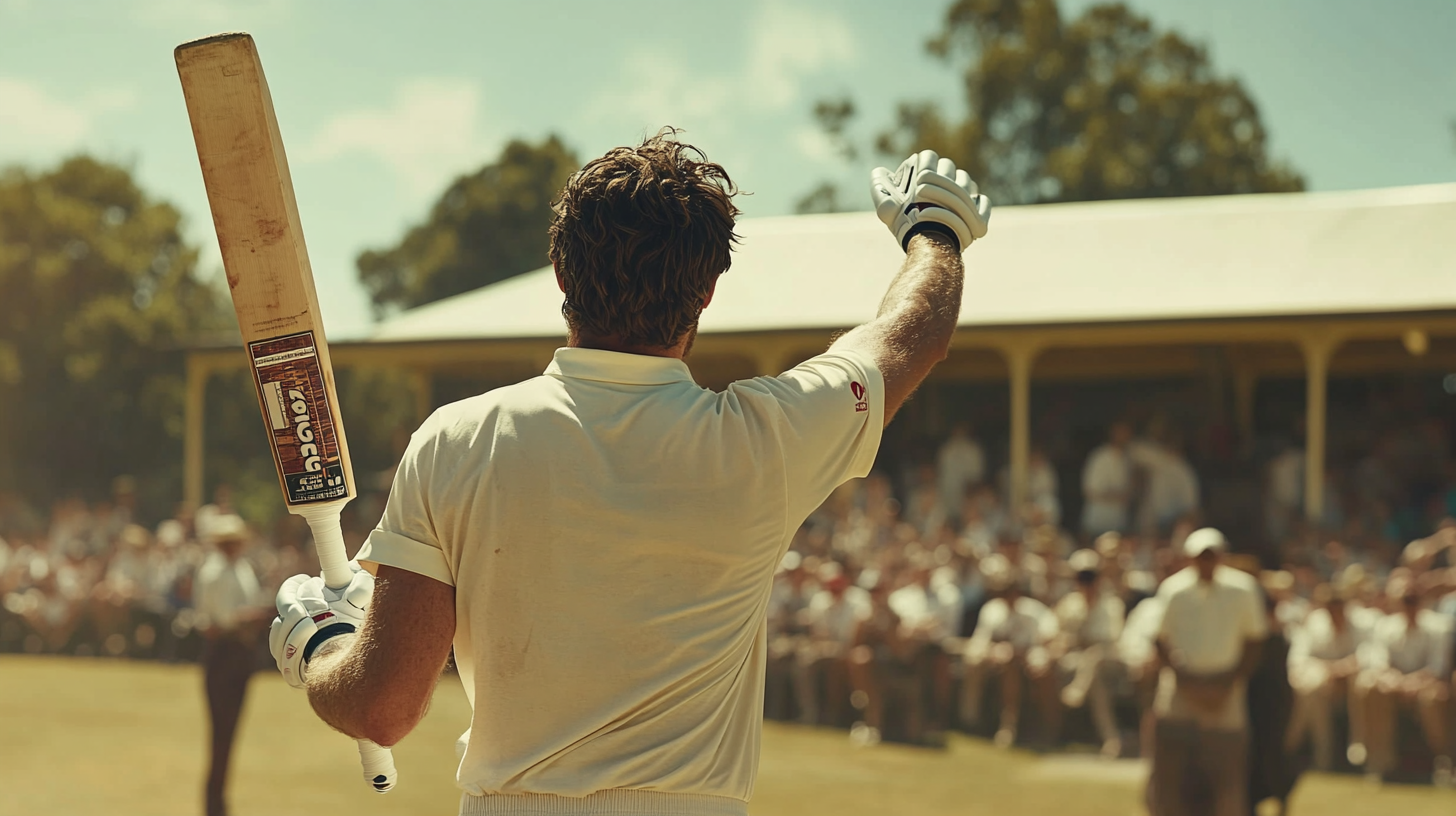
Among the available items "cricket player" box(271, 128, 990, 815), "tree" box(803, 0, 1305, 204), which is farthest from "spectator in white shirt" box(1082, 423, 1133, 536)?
"tree" box(803, 0, 1305, 204)

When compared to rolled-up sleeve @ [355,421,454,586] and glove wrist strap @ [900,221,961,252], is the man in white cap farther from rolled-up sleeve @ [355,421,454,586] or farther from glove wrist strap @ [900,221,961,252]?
rolled-up sleeve @ [355,421,454,586]

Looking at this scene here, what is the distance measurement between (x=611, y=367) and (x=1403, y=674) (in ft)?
33.4

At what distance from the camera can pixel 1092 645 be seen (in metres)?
11.7

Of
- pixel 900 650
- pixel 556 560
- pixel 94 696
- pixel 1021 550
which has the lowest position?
pixel 94 696

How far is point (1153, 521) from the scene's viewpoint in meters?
13.8

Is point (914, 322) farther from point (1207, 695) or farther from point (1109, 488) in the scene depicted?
point (1109, 488)

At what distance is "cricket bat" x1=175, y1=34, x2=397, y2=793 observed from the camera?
240cm

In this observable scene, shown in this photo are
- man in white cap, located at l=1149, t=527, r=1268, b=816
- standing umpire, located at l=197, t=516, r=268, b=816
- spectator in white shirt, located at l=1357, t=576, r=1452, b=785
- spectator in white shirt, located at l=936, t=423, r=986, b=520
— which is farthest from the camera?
spectator in white shirt, located at l=936, t=423, r=986, b=520

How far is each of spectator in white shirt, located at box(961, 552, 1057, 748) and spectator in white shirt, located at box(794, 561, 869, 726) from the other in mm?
1097

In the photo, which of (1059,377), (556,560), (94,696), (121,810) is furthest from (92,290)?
(556,560)

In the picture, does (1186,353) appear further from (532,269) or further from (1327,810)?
(532,269)

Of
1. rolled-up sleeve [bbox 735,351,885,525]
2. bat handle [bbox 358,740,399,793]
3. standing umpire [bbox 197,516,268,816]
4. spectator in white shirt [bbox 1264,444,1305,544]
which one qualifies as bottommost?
standing umpire [bbox 197,516,268,816]

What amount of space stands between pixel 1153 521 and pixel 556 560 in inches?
Result: 498

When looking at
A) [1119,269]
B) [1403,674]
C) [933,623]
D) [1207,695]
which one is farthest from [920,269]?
[1119,269]
